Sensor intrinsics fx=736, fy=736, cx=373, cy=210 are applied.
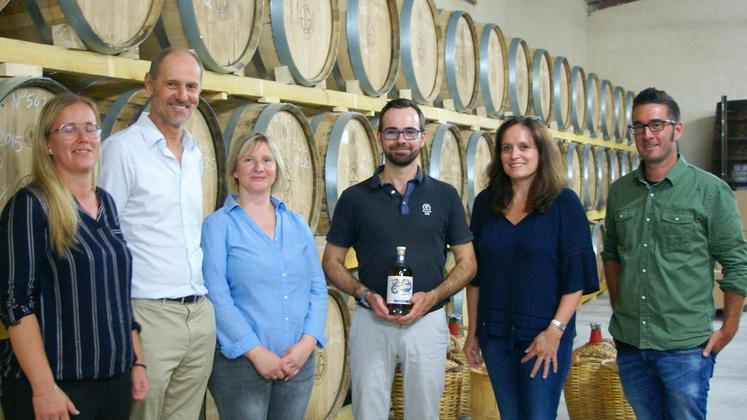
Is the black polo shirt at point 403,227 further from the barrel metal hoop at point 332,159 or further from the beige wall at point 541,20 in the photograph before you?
the beige wall at point 541,20

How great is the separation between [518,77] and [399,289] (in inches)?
174

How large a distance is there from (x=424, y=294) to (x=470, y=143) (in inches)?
113

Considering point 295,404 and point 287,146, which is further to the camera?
point 287,146

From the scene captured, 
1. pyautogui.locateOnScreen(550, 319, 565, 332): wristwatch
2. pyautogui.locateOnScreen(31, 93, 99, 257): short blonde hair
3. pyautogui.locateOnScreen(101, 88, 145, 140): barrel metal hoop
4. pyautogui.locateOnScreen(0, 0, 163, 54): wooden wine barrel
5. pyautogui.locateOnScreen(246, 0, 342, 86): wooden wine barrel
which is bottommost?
pyautogui.locateOnScreen(550, 319, 565, 332): wristwatch

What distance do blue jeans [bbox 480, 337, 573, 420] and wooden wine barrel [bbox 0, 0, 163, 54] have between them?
5.53 ft

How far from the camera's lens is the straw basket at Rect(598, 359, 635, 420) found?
13.6 ft

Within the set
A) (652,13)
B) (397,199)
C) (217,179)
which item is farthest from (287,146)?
(652,13)

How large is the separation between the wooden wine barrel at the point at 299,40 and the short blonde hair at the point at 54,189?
1.62 metres

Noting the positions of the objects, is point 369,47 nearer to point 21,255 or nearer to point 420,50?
point 420,50

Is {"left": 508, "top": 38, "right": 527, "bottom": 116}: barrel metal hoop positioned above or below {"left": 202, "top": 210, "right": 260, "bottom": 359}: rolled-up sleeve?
above

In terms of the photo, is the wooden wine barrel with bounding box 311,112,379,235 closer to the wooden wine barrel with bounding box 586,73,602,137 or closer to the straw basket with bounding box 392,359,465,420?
the straw basket with bounding box 392,359,465,420

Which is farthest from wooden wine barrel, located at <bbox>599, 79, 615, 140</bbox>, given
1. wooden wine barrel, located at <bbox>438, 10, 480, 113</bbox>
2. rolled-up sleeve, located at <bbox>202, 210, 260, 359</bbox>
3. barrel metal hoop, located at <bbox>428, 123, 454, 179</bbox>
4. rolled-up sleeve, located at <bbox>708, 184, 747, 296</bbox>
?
rolled-up sleeve, located at <bbox>202, 210, 260, 359</bbox>

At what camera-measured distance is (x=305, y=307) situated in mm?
2520

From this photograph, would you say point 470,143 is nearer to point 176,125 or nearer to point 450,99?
point 450,99
